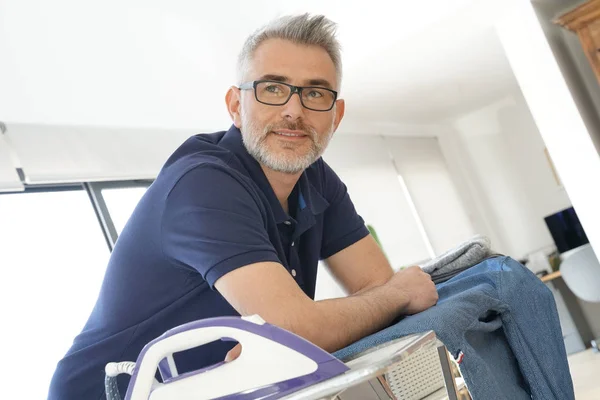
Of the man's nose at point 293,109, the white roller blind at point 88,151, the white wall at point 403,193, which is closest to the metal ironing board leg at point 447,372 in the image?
the man's nose at point 293,109

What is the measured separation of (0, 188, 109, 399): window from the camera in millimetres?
2828

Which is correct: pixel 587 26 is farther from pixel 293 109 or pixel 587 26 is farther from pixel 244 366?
pixel 244 366

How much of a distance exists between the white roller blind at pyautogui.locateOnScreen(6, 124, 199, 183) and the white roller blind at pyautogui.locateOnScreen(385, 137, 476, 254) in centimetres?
275

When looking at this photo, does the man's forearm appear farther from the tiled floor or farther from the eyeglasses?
the tiled floor

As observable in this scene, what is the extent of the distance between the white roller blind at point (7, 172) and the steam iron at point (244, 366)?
2393 mm

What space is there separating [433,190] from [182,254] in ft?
17.7

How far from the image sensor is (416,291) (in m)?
1.03

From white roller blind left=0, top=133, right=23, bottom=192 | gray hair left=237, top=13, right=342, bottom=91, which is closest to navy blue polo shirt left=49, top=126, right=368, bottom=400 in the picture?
gray hair left=237, top=13, right=342, bottom=91

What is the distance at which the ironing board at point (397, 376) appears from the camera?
1.82 feet

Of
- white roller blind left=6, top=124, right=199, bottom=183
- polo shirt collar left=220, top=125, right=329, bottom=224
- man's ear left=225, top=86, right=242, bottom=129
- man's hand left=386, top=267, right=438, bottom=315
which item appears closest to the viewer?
man's hand left=386, top=267, right=438, bottom=315

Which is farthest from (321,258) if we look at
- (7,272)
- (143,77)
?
(143,77)

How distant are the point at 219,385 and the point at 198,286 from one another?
0.39m

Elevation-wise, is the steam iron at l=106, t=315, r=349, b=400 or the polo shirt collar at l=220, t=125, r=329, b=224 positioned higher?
the polo shirt collar at l=220, t=125, r=329, b=224

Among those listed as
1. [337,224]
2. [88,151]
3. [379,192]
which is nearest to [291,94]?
[337,224]
